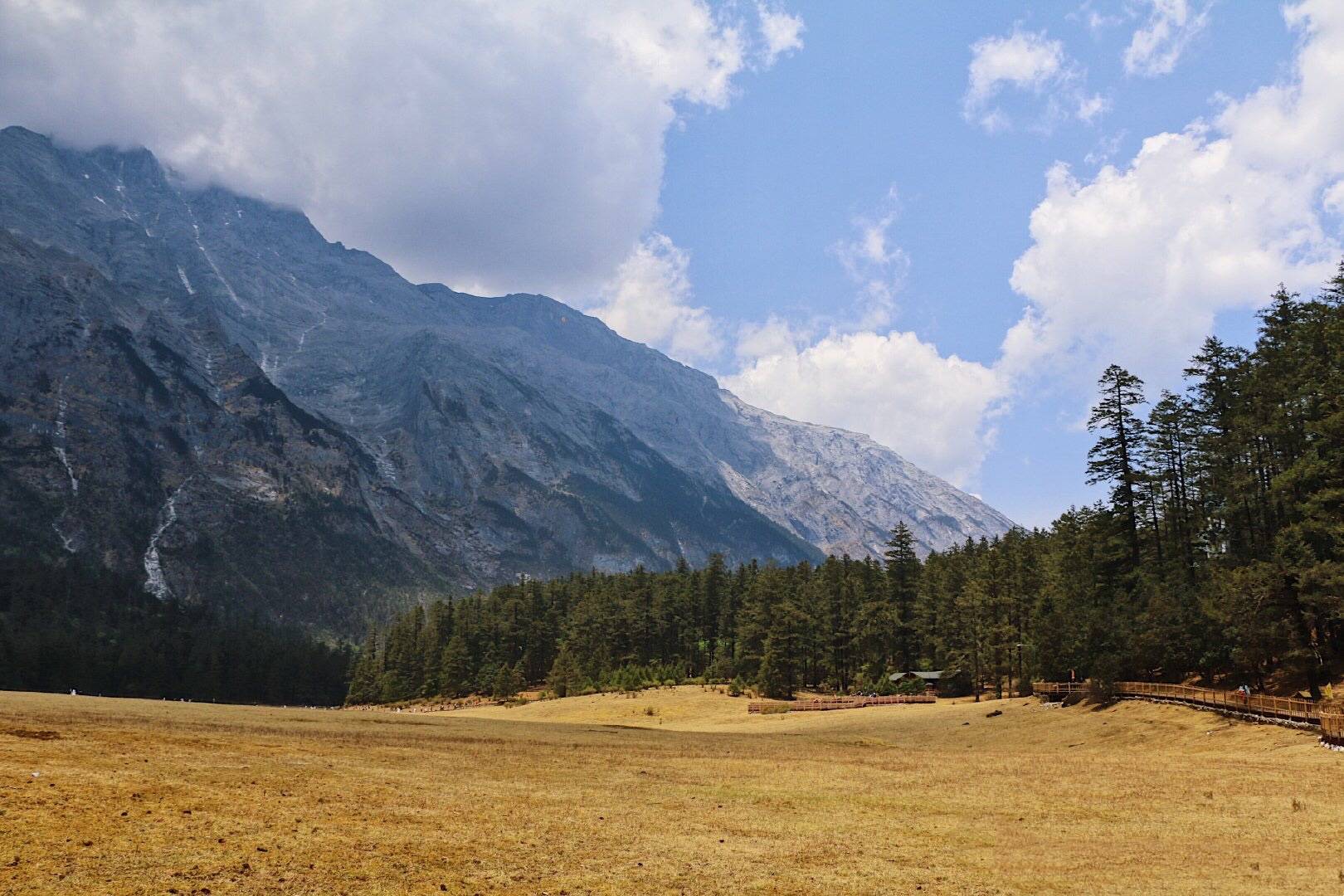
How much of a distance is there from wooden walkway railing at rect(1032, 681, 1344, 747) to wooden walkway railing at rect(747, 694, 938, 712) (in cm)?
2851

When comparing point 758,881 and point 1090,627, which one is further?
point 1090,627

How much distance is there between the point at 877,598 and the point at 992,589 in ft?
70.1

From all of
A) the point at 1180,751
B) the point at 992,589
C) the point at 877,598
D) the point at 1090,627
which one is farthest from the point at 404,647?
the point at 1180,751

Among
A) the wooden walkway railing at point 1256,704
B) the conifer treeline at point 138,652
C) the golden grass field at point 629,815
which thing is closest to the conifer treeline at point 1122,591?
the wooden walkway railing at point 1256,704

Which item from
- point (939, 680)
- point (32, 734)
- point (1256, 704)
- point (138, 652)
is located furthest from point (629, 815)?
point (138, 652)

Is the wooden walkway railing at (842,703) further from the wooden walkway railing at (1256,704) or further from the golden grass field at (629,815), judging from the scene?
the golden grass field at (629,815)

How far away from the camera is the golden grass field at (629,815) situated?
50.8 ft

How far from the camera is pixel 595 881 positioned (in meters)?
15.8

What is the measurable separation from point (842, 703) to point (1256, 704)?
44.9 m

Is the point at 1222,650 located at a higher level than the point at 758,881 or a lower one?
higher

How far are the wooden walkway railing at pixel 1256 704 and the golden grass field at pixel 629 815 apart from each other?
0.95 meters

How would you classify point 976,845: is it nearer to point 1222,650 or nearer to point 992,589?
point 1222,650

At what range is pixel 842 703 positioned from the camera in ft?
263

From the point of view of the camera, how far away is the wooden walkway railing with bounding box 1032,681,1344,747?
3114 centimetres
